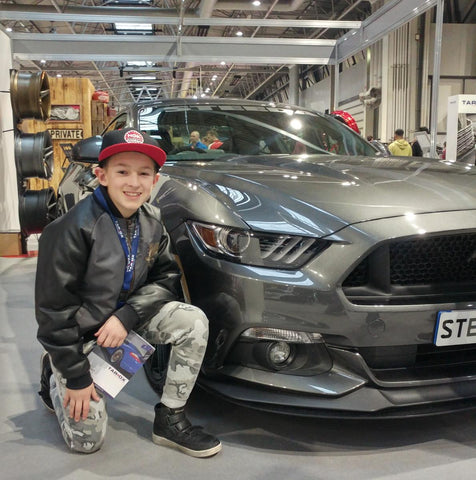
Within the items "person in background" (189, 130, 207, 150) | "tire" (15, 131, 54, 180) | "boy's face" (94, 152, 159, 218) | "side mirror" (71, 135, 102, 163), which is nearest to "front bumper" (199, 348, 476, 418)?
"boy's face" (94, 152, 159, 218)

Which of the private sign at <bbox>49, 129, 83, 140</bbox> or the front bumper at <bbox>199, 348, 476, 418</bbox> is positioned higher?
the private sign at <bbox>49, 129, 83, 140</bbox>

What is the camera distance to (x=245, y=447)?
1.68 m

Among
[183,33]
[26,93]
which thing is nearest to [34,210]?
[26,93]

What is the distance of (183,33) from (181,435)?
12.2 metres

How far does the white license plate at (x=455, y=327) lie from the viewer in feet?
5.08

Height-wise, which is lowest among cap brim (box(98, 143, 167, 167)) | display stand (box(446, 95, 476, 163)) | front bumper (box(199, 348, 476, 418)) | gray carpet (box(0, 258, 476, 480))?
gray carpet (box(0, 258, 476, 480))

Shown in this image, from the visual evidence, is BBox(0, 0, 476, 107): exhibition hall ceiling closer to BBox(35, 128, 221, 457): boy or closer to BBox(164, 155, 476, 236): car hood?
BBox(164, 155, 476, 236): car hood

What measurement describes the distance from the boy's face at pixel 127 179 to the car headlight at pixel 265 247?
0.26m

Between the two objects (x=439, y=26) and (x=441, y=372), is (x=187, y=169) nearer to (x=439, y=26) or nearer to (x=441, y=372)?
(x=441, y=372)

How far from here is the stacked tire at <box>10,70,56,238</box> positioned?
4.84 meters

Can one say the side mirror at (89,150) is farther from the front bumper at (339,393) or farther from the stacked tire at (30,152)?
the stacked tire at (30,152)

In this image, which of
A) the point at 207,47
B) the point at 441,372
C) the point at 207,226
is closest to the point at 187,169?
the point at 207,226

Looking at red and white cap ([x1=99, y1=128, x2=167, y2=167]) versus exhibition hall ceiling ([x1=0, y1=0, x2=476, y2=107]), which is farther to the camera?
exhibition hall ceiling ([x1=0, y1=0, x2=476, y2=107])

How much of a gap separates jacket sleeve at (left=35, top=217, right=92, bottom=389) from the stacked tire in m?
3.63
